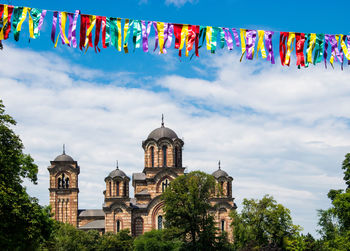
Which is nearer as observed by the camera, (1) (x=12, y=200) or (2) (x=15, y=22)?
(2) (x=15, y=22)

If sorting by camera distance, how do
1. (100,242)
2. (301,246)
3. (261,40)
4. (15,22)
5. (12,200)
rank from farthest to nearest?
(100,242)
(301,246)
(12,200)
(261,40)
(15,22)

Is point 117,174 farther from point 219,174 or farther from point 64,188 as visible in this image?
point 219,174

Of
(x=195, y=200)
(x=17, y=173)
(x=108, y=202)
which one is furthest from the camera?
(x=108, y=202)

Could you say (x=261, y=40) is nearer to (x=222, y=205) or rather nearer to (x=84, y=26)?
(x=84, y=26)

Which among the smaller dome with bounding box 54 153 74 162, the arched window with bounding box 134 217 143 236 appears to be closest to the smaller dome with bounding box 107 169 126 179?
the smaller dome with bounding box 54 153 74 162

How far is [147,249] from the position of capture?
172 feet

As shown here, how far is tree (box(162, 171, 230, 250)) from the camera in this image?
51.0m

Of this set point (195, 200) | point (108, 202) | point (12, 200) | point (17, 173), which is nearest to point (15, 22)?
point (12, 200)

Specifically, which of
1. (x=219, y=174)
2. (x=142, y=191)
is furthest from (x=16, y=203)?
(x=219, y=174)

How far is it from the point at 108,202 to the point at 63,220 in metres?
6.88

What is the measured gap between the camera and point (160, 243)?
51.9 meters

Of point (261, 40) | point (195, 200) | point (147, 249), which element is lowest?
point (147, 249)

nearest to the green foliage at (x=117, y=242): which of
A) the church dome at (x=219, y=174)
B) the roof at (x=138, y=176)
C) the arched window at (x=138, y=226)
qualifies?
the arched window at (x=138, y=226)

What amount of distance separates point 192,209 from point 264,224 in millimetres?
6871
